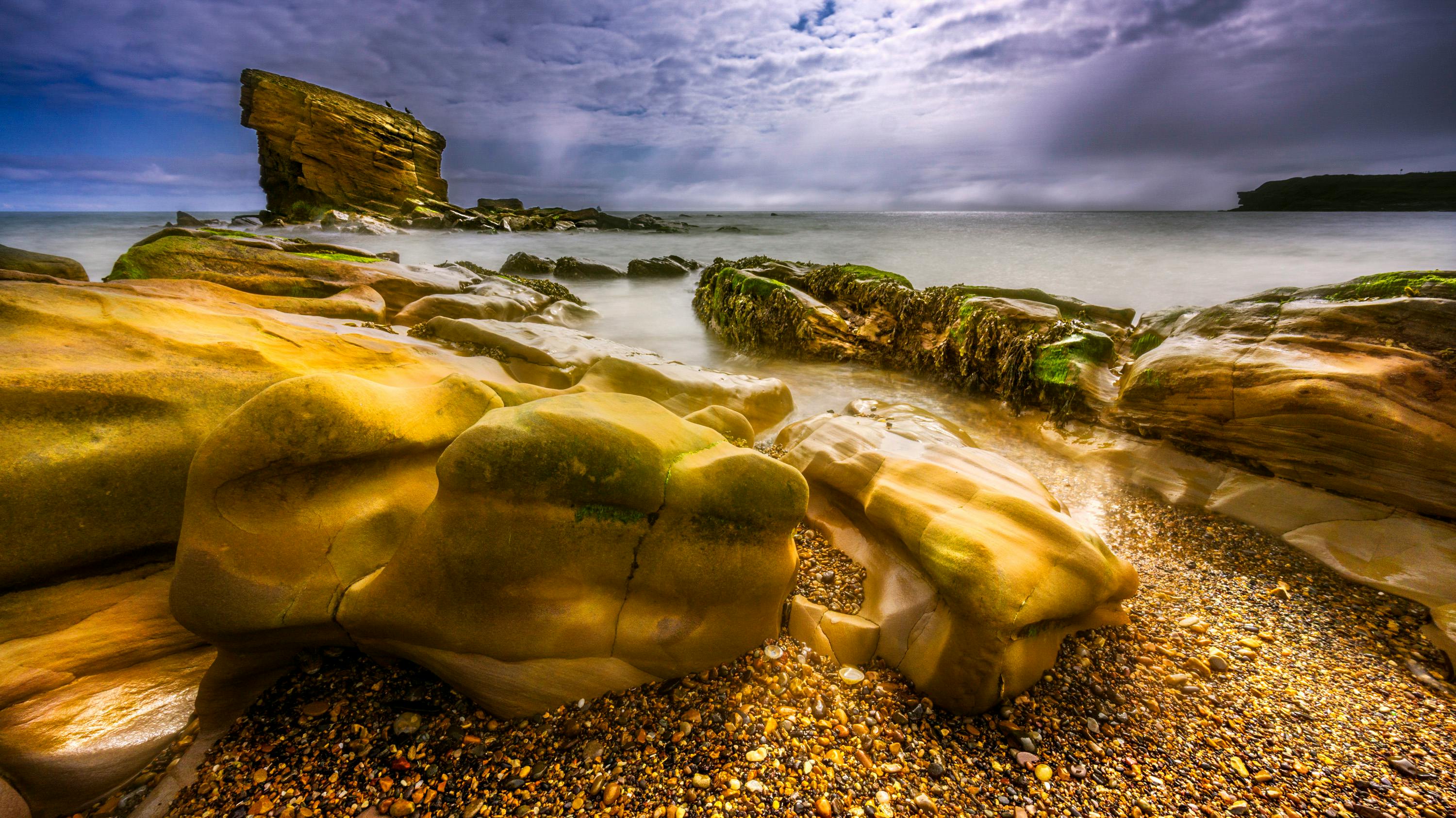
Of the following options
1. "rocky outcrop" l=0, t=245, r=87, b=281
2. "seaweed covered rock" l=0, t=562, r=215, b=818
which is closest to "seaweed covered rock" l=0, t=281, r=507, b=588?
"seaweed covered rock" l=0, t=562, r=215, b=818

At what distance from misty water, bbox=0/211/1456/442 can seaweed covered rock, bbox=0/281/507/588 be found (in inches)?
218

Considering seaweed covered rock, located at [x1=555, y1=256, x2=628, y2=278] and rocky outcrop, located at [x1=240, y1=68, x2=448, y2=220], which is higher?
rocky outcrop, located at [x1=240, y1=68, x2=448, y2=220]

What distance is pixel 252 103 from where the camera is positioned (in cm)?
3192

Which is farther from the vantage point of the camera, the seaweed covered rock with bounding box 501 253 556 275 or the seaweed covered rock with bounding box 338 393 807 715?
the seaweed covered rock with bounding box 501 253 556 275

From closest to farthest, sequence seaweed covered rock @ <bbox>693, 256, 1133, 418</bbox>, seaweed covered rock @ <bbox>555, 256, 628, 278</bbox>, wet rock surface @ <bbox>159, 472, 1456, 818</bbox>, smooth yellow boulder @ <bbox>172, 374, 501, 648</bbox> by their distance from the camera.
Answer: wet rock surface @ <bbox>159, 472, 1456, 818</bbox> < smooth yellow boulder @ <bbox>172, 374, 501, 648</bbox> < seaweed covered rock @ <bbox>693, 256, 1133, 418</bbox> < seaweed covered rock @ <bbox>555, 256, 628, 278</bbox>

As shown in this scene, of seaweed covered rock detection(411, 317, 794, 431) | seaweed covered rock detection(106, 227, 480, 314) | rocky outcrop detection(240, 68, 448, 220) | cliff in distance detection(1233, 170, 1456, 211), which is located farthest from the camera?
cliff in distance detection(1233, 170, 1456, 211)

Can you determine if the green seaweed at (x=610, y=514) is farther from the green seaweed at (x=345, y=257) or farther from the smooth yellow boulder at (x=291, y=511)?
the green seaweed at (x=345, y=257)

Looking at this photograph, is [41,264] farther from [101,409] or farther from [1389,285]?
[1389,285]

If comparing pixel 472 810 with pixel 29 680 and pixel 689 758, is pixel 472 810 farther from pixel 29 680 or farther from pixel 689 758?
pixel 29 680

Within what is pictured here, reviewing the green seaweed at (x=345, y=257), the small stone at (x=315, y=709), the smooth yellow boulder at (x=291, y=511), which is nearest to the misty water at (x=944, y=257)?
the green seaweed at (x=345, y=257)

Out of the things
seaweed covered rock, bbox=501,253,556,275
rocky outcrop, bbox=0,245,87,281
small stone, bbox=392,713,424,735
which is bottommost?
small stone, bbox=392,713,424,735

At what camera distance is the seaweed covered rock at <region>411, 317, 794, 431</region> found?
220 inches

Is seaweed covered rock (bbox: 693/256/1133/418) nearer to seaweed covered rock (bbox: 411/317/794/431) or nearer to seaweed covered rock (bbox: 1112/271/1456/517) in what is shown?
seaweed covered rock (bbox: 1112/271/1456/517)

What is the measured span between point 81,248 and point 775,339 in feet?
108
